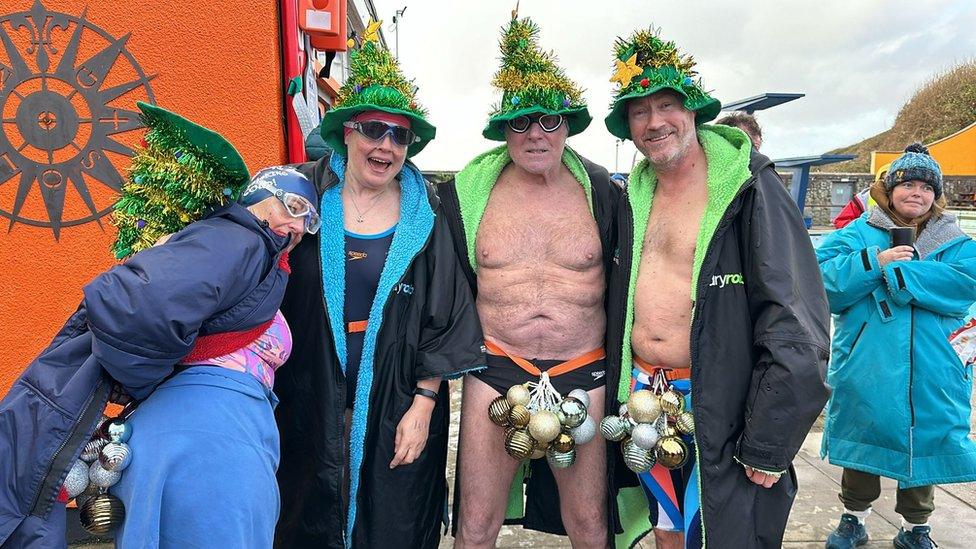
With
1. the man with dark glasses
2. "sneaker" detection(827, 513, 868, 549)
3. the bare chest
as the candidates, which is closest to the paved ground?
"sneaker" detection(827, 513, 868, 549)

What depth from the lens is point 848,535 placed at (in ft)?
10.4

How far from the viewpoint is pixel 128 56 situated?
308cm

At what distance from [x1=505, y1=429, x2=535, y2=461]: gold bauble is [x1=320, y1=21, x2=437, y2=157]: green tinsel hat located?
1.30 metres

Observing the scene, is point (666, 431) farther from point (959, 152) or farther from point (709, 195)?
point (959, 152)

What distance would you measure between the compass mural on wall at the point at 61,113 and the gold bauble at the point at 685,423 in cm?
300

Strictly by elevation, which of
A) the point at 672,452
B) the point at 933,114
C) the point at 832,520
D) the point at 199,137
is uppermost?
the point at 933,114

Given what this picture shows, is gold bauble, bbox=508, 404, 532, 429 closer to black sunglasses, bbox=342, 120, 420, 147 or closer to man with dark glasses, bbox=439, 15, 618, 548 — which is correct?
man with dark glasses, bbox=439, 15, 618, 548

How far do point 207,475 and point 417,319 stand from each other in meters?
1.06

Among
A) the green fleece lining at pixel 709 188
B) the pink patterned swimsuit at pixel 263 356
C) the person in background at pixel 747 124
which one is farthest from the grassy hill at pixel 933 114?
the pink patterned swimsuit at pixel 263 356

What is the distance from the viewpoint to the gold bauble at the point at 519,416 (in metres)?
2.34

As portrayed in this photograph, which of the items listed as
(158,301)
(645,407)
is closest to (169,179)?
(158,301)

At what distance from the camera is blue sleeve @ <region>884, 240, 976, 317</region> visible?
2930 mm

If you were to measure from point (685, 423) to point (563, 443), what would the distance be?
0.47 metres

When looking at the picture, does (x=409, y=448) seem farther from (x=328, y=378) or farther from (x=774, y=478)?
(x=774, y=478)
